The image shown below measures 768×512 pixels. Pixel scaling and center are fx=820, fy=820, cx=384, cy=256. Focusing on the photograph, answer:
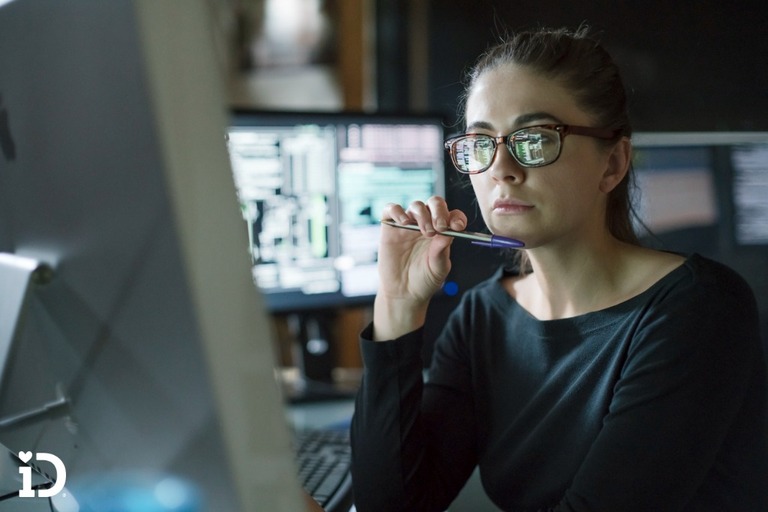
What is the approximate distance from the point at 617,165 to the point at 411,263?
0.25 m

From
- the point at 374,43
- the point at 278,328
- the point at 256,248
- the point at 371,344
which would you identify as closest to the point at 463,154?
the point at 371,344

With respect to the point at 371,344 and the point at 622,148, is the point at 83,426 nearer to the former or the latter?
the point at 371,344

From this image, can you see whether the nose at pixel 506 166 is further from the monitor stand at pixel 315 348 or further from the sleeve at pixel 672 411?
the monitor stand at pixel 315 348

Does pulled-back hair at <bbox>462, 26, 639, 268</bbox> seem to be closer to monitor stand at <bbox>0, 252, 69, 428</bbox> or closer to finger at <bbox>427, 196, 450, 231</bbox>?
finger at <bbox>427, 196, 450, 231</bbox>

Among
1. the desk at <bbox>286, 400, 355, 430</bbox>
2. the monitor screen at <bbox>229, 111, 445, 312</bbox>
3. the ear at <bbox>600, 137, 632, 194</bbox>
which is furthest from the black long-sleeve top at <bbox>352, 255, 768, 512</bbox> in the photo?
the monitor screen at <bbox>229, 111, 445, 312</bbox>

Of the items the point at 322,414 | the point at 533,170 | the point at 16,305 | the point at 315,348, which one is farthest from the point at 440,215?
the point at 315,348

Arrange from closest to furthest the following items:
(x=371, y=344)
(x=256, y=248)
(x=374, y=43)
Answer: (x=371, y=344) → (x=256, y=248) → (x=374, y=43)

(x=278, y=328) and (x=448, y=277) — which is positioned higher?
(x=448, y=277)

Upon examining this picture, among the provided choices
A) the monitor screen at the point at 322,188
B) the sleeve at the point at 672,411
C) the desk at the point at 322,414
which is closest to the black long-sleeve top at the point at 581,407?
the sleeve at the point at 672,411

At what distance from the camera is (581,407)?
84 cm

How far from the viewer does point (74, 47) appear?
458 mm

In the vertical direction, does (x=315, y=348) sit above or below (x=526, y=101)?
below

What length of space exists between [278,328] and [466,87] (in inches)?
47.3

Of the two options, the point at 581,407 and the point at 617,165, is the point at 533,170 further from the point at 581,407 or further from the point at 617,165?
the point at 581,407
